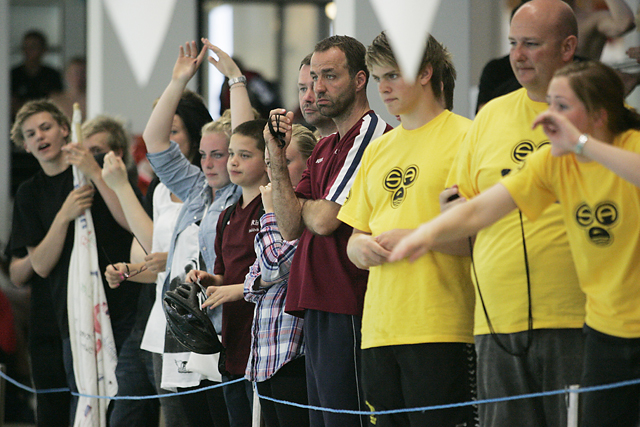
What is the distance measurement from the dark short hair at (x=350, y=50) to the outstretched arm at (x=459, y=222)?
99cm

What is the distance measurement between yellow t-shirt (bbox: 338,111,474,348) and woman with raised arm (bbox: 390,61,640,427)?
40 cm

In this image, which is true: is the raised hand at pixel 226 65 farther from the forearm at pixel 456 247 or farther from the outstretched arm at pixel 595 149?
the outstretched arm at pixel 595 149

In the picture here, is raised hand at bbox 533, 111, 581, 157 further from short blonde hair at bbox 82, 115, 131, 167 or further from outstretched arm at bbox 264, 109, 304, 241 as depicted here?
short blonde hair at bbox 82, 115, 131, 167

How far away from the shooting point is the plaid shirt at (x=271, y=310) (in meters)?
2.86

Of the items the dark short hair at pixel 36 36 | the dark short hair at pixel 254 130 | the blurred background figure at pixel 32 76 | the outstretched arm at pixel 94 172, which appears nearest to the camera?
the dark short hair at pixel 254 130

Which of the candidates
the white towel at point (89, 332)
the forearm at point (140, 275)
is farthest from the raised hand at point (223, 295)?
the white towel at point (89, 332)

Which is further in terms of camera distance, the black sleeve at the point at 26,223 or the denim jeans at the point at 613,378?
the black sleeve at the point at 26,223

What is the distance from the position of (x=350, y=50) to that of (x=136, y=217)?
1493 mm

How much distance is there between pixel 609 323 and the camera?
199cm

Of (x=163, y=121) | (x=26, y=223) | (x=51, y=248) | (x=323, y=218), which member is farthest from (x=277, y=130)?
(x=26, y=223)

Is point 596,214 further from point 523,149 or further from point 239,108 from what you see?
point 239,108

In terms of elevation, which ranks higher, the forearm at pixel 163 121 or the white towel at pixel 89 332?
the forearm at pixel 163 121

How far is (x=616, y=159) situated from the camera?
186cm

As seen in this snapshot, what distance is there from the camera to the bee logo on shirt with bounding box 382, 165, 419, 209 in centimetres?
245
